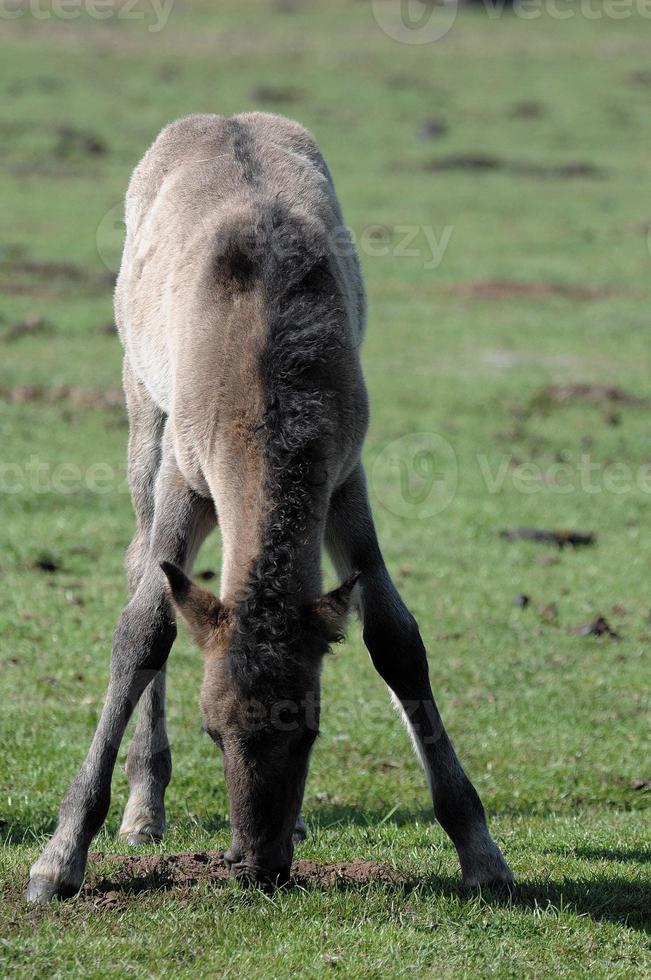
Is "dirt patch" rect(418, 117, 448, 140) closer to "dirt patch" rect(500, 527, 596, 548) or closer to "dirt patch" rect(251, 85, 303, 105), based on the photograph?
"dirt patch" rect(251, 85, 303, 105)

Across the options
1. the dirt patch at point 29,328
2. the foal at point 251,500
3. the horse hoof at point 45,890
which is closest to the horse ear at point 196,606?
the foal at point 251,500

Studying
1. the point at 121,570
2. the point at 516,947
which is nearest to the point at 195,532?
the point at 516,947

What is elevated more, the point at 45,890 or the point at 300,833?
the point at 45,890

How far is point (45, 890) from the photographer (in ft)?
17.3

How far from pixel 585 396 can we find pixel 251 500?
1294 cm

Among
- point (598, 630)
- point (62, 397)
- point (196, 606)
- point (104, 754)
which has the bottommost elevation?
point (62, 397)

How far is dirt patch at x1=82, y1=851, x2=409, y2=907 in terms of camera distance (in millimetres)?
5336

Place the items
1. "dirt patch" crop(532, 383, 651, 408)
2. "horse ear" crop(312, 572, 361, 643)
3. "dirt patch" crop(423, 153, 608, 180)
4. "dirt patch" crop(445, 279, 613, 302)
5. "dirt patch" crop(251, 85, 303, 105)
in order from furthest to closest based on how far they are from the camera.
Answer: "dirt patch" crop(251, 85, 303, 105), "dirt patch" crop(423, 153, 608, 180), "dirt patch" crop(445, 279, 613, 302), "dirt patch" crop(532, 383, 651, 408), "horse ear" crop(312, 572, 361, 643)

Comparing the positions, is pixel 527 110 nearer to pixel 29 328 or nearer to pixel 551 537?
pixel 29 328

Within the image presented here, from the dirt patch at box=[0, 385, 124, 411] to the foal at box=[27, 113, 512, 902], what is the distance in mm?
8926

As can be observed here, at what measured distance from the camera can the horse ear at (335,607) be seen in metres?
4.74

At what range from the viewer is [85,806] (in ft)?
18.1

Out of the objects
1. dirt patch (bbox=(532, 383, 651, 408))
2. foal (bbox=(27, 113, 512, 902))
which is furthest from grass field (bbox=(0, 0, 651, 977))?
foal (bbox=(27, 113, 512, 902))

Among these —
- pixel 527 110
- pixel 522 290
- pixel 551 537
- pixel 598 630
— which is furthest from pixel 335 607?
pixel 527 110
